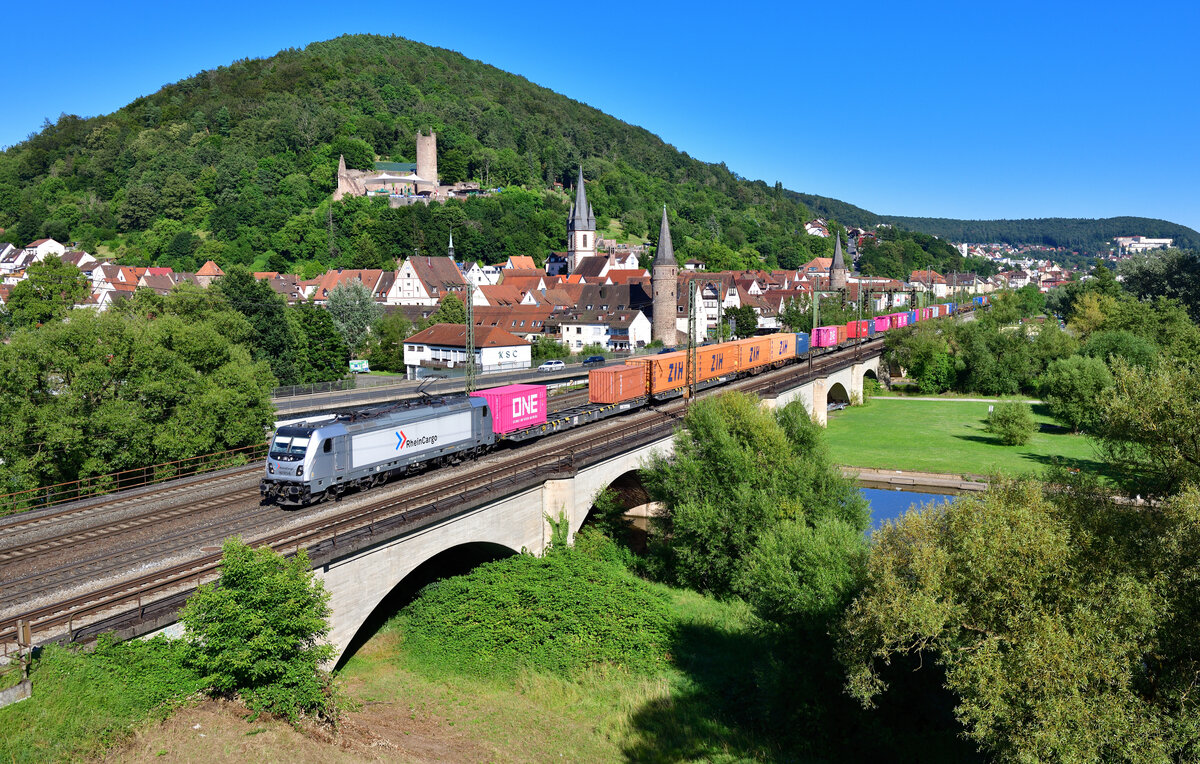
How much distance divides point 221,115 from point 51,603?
704 feet

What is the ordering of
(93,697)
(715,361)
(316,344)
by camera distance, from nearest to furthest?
(93,697), (715,361), (316,344)

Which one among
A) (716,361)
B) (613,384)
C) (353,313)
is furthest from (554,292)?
(613,384)

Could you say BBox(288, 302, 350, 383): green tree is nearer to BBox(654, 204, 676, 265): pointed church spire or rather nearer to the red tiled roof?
BBox(654, 204, 676, 265): pointed church spire

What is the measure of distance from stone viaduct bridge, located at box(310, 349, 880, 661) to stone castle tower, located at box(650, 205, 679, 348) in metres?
53.5

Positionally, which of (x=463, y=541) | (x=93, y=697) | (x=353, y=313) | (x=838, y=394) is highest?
(x=353, y=313)

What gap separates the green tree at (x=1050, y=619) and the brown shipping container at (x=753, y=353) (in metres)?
42.7

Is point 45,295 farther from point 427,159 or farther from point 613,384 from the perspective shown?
point 427,159

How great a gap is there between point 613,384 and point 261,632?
28.0 m

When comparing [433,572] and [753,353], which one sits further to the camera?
[753,353]

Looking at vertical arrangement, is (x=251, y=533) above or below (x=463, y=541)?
above

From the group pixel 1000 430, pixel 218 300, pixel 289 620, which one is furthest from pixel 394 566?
pixel 1000 430

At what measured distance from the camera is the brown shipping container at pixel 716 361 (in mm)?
53000

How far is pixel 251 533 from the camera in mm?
22906

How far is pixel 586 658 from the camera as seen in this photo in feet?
82.5
